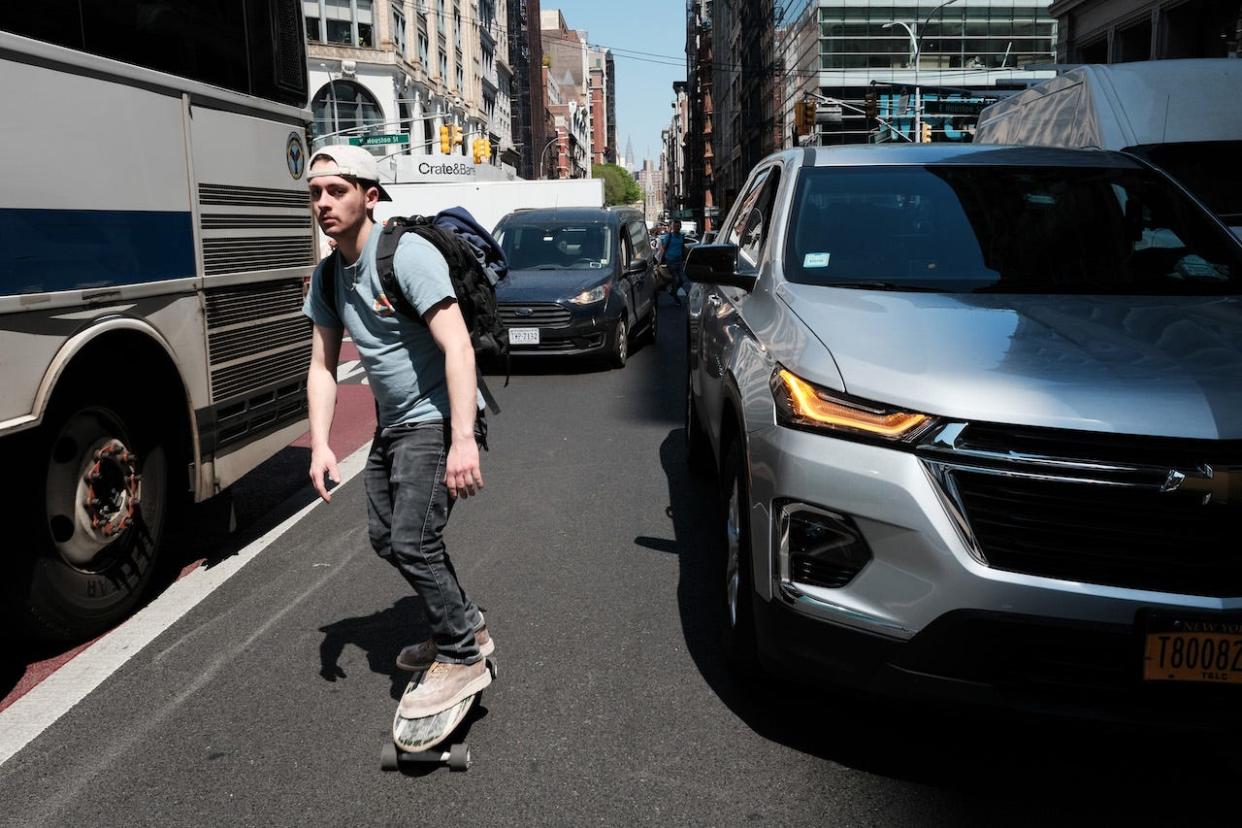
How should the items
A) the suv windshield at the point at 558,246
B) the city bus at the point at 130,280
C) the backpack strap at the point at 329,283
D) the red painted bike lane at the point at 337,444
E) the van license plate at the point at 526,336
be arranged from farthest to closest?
the suv windshield at the point at 558,246 → the van license plate at the point at 526,336 → the red painted bike lane at the point at 337,444 → the city bus at the point at 130,280 → the backpack strap at the point at 329,283

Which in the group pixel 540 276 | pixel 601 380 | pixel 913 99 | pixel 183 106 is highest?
pixel 913 99

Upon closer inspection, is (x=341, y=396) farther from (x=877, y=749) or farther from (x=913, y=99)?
(x=913, y=99)

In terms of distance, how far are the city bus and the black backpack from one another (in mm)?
1209

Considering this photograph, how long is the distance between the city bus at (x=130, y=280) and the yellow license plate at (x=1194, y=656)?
11.8 feet

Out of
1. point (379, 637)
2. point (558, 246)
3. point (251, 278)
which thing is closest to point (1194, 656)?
point (379, 637)

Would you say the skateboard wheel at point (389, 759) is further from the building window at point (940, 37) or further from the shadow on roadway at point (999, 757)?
the building window at point (940, 37)

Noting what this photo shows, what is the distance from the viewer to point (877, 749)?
3.43 metres

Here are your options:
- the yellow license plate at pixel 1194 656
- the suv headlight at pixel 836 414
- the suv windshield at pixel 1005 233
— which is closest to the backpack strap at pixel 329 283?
the suv headlight at pixel 836 414

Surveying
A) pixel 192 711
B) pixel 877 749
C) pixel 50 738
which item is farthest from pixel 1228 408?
pixel 50 738

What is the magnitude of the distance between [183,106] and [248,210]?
29.8 inches

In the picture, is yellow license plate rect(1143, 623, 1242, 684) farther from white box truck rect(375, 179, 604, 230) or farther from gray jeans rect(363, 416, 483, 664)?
white box truck rect(375, 179, 604, 230)

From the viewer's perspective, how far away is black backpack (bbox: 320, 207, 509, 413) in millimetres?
3354

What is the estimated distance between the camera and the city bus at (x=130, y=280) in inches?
158

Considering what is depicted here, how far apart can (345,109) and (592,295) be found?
46453mm
